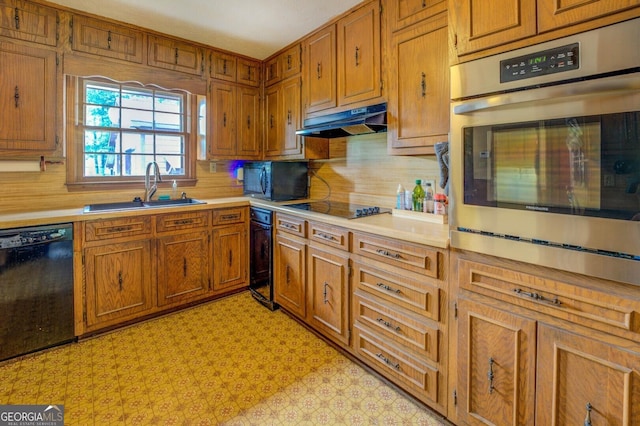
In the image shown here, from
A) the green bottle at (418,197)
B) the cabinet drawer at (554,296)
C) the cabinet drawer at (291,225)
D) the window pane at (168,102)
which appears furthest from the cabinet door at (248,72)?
the cabinet drawer at (554,296)

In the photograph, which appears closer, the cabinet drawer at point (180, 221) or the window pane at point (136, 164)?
the cabinet drawer at point (180, 221)

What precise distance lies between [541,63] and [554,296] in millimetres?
872

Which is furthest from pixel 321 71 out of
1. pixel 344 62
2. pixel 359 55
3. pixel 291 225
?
pixel 291 225

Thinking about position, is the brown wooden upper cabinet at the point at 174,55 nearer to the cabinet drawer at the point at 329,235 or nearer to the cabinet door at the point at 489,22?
the cabinet drawer at the point at 329,235

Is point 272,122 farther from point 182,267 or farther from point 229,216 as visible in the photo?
point 182,267

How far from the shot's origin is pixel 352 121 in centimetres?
231

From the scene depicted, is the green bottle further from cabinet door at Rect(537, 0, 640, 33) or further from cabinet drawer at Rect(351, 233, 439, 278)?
cabinet door at Rect(537, 0, 640, 33)

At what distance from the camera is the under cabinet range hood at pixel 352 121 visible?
2217 mm

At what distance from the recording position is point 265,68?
140 inches

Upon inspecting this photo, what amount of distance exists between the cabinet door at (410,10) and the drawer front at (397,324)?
1728 mm

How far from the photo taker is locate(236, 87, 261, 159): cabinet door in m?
3.49

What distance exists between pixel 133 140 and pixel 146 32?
38.4 inches

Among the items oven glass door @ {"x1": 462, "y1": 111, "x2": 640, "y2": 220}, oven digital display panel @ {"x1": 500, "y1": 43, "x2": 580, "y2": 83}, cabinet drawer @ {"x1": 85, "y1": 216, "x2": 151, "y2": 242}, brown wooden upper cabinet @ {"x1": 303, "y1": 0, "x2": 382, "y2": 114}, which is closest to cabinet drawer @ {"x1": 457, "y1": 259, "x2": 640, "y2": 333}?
oven glass door @ {"x1": 462, "y1": 111, "x2": 640, "y2": 220}

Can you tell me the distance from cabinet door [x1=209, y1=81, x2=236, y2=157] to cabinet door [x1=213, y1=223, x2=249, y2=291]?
2.74 feet
